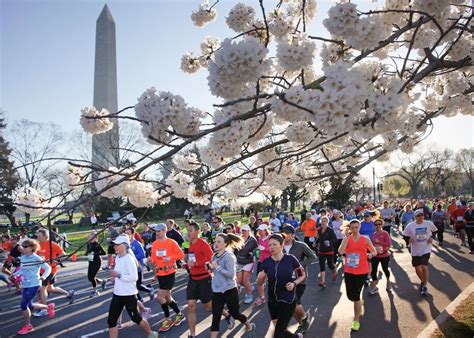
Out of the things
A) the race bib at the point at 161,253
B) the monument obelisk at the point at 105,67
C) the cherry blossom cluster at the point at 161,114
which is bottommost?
the race bib at the point at 161,253

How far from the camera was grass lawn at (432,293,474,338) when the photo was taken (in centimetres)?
557

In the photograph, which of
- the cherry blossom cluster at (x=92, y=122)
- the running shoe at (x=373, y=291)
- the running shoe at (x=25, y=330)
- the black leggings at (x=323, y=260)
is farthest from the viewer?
the black leggings at (x=323, y=260)

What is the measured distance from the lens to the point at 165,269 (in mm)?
7828

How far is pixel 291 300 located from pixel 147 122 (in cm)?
395

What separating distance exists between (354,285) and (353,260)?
43 cm

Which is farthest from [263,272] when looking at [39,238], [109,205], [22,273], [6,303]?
[109,205]

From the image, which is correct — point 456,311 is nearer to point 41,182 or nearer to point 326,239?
point 326,239

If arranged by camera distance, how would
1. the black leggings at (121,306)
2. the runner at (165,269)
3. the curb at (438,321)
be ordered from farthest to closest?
the runner at (165,269), the black leggings at (121,306), the curb at (438,321)

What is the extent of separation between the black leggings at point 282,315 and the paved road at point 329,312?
1350 millimetres

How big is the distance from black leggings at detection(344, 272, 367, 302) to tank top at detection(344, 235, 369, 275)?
67mm

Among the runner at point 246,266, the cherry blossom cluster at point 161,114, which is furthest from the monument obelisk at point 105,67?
the cherry blossom cluster at point 161,114

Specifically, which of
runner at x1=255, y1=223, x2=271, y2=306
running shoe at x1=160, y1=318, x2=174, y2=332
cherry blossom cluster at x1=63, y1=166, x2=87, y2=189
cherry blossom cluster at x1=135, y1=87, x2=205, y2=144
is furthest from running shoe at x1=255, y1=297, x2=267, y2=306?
cherry blossom cluster at x1=135, y1=87, x2=205, y2=144

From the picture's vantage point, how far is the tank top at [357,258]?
23.0ft

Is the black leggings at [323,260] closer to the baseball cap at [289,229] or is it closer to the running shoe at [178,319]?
the baseball cap at [289,229]
